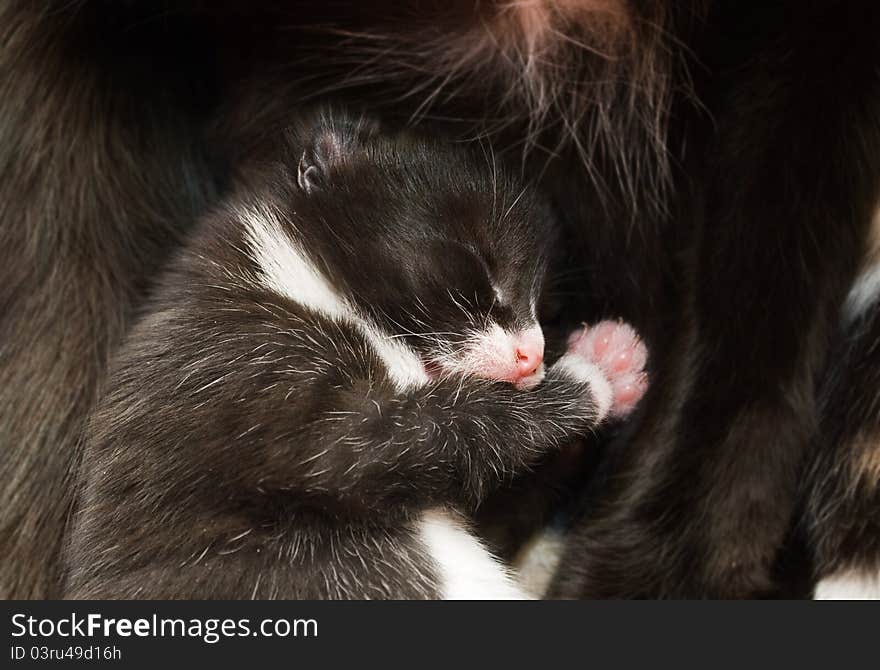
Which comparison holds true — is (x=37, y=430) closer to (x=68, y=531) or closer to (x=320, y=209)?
(x=68, y=531)

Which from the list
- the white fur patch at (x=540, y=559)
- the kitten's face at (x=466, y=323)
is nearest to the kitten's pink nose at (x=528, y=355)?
the kitten's face at (x=466, y=323)

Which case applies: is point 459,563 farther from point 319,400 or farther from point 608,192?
point 608,192

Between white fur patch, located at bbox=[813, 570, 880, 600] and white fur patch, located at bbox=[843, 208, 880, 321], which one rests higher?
white fur patch, located at bbox=[843, 208, 880, 321]

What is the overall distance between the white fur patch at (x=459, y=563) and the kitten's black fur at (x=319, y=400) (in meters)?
0.01

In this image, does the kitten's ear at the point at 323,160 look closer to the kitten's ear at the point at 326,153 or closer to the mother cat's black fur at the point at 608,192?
the kitten's ear at the point at 326,153

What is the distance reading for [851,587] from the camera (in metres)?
1.10

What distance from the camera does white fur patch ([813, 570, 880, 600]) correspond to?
1095 millimetres

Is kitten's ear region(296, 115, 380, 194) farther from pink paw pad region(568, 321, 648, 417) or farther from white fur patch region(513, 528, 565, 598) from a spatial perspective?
white fur patch region(513, 528, 565, 598)

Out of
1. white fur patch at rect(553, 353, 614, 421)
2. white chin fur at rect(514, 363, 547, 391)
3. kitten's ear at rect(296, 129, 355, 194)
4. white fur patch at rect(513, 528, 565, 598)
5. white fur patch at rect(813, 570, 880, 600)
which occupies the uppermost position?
kitten's ear at rect(296, 129, 355, 194)

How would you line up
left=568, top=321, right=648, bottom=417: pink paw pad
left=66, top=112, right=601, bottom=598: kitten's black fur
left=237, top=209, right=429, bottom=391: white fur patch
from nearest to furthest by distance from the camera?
left=66, top=112, right=601, bottom=598: kitten's black fur, left=237, top=209, right=429, bottom=391: white fur patch, left=568, top=321, right=648, bottom=417: pink paw pad

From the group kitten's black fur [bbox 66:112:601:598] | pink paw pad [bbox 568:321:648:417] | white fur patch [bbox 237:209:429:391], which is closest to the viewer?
kitten's black fur [bbox 66:112:601:598]

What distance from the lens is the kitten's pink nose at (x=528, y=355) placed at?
1119mm

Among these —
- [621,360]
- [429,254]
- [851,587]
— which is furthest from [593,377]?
[851,587]

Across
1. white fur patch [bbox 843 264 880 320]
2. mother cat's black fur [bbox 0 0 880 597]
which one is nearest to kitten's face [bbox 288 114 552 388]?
mother cat's black fur [bbox 0 0 880 597]
